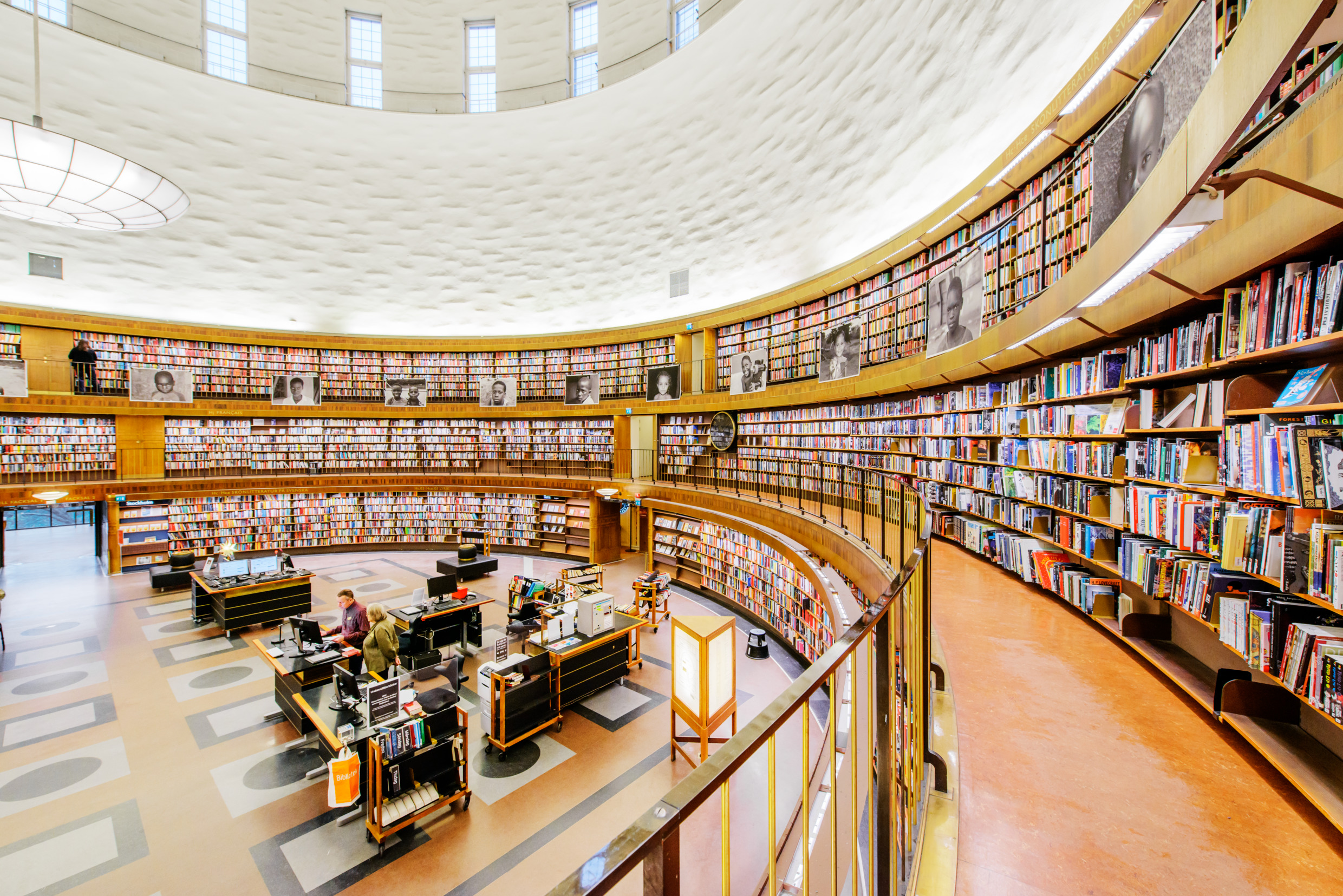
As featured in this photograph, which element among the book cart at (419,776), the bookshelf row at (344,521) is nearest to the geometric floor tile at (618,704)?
the book cart at (419,776)

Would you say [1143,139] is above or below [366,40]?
below

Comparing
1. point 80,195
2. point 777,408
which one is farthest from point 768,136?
point 80,195

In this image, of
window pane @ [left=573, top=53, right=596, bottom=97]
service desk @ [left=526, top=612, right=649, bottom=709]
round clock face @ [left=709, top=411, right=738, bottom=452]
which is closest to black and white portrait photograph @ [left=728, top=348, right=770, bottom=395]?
round clock face @ [left=709, top=411, right=738, bottom=452]

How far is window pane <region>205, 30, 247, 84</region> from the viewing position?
31.8ft

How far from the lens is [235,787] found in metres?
4.67

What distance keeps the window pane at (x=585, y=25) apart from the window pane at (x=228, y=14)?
6141 mm

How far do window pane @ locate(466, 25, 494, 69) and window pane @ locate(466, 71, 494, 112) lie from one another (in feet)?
0.63

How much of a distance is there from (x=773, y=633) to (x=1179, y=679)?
622cm

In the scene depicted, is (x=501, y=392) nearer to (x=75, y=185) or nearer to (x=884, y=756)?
(x=75, y=185)

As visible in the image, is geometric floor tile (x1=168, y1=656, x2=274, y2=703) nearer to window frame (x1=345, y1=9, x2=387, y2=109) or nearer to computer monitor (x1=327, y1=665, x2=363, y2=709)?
computer monitor (x1=327, y1=665, x2=363, y2=709)

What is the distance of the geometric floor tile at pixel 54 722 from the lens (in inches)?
209

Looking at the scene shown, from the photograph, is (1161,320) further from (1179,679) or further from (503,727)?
(503,727)

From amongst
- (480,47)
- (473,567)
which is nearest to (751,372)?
(473,567)

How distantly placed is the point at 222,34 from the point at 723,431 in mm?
11914
